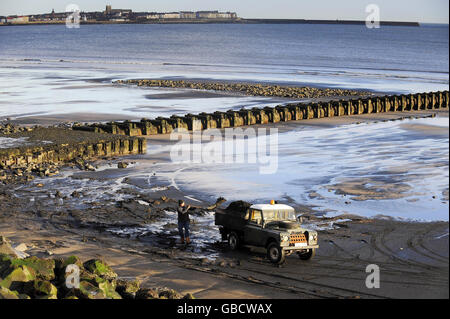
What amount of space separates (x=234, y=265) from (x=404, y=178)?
1180 cm

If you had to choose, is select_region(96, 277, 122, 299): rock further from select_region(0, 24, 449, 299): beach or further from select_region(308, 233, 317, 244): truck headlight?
select_region(308, 233, 317, 244): truck headlight

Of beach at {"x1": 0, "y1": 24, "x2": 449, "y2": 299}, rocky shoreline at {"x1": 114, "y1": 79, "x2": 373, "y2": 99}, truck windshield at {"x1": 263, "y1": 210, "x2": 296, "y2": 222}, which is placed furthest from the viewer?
rocky shoreline at {"x1": 114, "y1": 79, "x2": 373, "y2": 99}

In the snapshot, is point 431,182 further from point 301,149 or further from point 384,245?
point 301,149

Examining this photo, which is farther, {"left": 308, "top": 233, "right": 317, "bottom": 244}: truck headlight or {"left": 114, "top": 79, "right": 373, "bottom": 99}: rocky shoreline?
{"left": 114, "top": 79, "right": 373, "bottom": 99}: rocky shoreline

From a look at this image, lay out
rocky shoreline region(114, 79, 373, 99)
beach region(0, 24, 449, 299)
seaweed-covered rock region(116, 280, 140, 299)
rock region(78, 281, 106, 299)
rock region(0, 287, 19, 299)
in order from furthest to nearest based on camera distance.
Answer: rocky shoreline region(114, 79, 373, 99)
beach region(0, 24, 449, 299)
seaweed-covered rock region(116, 280, 140, 299)
rock region(78, 281, 106, 299)
rock region(0, 287, 19, 299)

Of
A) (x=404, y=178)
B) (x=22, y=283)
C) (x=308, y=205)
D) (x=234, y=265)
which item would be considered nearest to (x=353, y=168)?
(x=404, y=178)

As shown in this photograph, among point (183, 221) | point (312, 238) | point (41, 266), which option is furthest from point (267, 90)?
point (41, 266)

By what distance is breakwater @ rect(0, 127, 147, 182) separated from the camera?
30.2 m

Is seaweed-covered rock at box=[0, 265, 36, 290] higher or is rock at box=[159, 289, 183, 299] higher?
seaweed-covered rock at box=[0, 265, 36, 290]

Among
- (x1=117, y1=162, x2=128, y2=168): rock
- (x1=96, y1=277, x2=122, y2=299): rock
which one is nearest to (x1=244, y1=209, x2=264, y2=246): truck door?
(x1=96, y1=277, x2=122, y2=299): rock

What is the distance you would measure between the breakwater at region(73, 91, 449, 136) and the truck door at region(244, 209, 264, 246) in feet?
70.7

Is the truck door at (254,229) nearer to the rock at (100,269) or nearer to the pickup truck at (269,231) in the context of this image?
the pickup truck at (269,231)

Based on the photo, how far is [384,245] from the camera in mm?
19344

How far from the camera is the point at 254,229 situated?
18.8 metres
